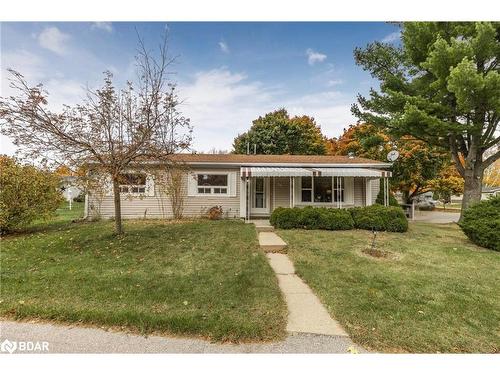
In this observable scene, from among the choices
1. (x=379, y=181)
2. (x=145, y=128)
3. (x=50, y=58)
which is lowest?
(x=379, y=181)

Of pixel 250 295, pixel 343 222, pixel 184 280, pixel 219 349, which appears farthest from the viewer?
pixel 343 222

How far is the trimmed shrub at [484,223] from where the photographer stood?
7.62m

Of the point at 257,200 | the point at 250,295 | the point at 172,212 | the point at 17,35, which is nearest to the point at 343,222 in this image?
the point at 257,200

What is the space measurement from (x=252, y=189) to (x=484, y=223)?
29.5 ft

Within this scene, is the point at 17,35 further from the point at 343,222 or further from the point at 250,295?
the point at 343,222

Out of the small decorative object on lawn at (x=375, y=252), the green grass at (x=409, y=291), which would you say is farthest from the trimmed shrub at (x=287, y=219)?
the small decorative object on lawn at (x=375, y=252)

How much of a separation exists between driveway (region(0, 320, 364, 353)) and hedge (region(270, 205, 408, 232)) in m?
7.12

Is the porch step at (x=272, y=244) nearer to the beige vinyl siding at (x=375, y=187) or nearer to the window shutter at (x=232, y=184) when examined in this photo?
the window shutter at (x=232, y=184)

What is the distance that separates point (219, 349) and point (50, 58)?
911 centimetres

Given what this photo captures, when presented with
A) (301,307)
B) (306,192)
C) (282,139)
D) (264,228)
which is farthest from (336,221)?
(282,139)

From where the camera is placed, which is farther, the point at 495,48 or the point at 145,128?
the point at 495,48

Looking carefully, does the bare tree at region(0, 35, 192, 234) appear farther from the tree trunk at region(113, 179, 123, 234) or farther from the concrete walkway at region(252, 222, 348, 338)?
the concrete walkway at region(252, 222, 348, 338)

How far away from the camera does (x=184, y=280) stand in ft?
15.5

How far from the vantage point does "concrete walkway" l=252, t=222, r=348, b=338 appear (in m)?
3.22
